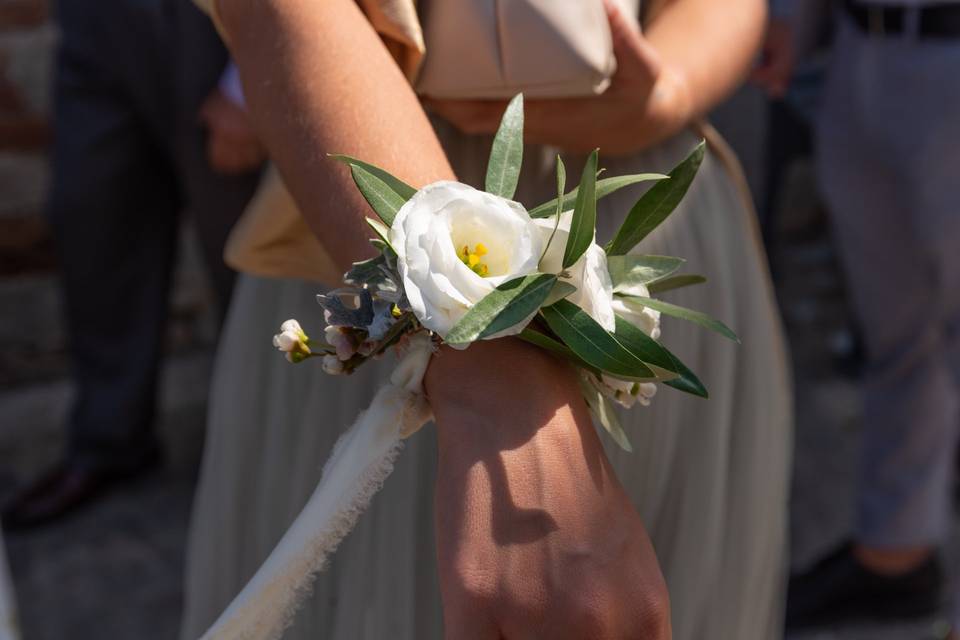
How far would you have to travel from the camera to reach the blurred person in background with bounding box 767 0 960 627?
2336mm

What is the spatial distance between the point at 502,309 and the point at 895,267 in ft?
6.35

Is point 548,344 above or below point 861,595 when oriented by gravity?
above

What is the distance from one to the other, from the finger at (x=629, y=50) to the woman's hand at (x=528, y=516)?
38 cm

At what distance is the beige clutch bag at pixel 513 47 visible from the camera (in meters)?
0.96

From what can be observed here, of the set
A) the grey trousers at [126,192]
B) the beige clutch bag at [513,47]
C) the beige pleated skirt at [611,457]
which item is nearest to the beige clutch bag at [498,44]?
the beige clutch bag at [513,47]

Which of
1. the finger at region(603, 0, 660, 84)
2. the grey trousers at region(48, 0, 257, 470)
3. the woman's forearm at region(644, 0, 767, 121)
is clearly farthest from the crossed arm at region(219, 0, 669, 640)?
the grey trousers at region(48, 0, 257, 470)

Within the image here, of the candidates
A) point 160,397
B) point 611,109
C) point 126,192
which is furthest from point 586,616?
point 160,397

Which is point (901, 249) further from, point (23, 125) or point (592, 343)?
point (23, 125)

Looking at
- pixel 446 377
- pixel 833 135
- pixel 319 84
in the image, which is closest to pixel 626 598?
pixel 446 377

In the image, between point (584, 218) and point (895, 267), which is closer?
point (584, 218)

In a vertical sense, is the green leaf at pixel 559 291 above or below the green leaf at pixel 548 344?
above

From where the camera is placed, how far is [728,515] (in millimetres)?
1278

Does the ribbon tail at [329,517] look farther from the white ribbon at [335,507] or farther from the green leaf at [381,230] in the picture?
the green leaf at [381,230]

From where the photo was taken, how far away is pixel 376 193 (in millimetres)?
766
